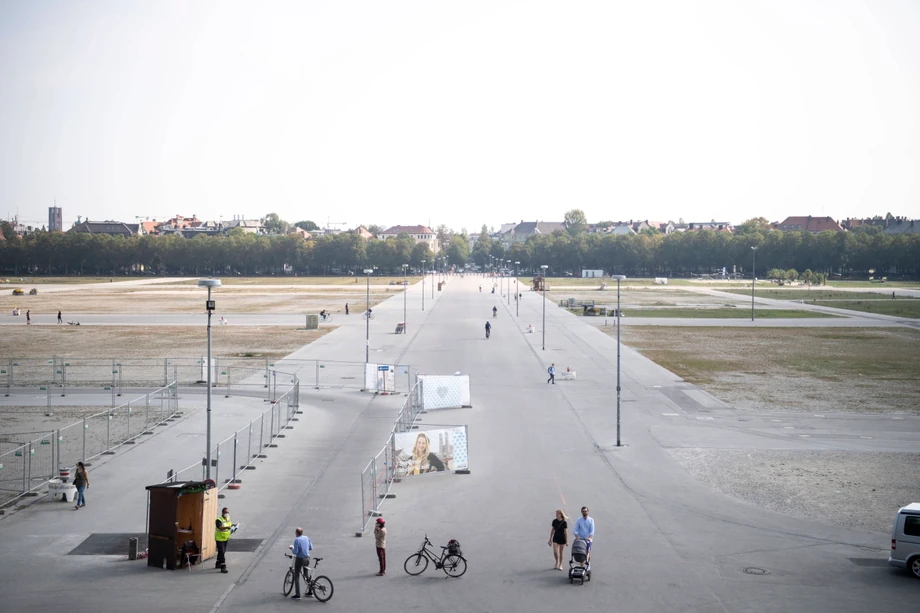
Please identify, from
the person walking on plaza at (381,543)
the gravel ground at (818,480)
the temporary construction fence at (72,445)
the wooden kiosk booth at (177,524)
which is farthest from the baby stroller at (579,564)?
the temporary construction fence at (72,445)

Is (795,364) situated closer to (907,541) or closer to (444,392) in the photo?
(444,392)

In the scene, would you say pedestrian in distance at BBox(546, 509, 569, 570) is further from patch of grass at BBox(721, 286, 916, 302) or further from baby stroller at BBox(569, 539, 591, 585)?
patch of grass at BBox(721, 286, 916, 302)

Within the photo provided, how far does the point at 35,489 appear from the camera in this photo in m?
26.0

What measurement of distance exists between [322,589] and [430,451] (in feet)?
35.6

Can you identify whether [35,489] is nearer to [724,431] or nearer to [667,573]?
[667,573]

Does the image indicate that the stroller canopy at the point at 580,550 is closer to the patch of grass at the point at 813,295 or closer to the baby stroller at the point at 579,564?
the baby stroller at the point at 579,564

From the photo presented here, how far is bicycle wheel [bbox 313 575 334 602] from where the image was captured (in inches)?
711

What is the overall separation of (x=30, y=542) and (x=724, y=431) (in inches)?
1068

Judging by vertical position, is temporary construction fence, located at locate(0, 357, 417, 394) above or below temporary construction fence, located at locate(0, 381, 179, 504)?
above

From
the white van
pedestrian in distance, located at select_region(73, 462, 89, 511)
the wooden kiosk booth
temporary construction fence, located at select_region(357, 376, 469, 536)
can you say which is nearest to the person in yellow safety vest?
the wooden kiosk booth

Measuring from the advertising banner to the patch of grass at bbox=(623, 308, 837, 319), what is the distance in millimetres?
61728

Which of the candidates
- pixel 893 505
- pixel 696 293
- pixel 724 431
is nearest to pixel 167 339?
pixel 724 431

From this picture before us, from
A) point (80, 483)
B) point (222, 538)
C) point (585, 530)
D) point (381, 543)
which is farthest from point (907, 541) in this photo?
point (80, 483)

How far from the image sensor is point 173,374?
49906 mm
